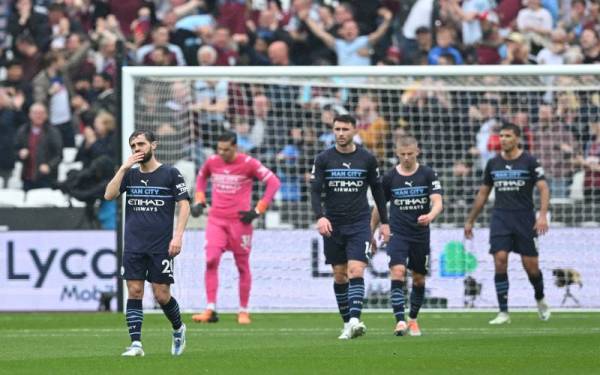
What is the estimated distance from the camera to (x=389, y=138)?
2088cm

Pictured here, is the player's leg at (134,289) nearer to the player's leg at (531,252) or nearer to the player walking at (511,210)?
the player walking at (511,210)

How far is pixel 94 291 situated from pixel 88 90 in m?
5.23

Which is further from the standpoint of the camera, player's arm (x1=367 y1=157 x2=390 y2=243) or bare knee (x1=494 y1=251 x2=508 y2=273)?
bare knee (x1=494 y1=251 x2=508 y2=273)

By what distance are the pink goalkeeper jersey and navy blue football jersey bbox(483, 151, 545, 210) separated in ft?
9.12

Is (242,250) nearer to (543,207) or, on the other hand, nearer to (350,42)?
(543,207)

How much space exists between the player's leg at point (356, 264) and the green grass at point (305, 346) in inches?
9.9

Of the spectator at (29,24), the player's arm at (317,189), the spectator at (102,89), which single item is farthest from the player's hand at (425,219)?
the spectator at (29,24)

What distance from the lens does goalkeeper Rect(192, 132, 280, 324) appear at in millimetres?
17719

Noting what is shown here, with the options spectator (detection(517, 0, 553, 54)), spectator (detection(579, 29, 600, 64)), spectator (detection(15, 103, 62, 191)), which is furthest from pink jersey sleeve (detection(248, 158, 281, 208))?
spectator (detection(579, 29, 600, 64))

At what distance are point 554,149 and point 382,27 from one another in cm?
465

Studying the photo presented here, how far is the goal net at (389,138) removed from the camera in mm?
19344

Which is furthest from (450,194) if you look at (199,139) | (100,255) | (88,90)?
(88,90)

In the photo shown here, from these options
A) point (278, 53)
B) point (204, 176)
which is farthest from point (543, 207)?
point (278, 53)

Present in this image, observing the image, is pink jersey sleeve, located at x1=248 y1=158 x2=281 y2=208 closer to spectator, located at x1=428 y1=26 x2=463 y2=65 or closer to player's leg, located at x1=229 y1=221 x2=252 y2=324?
player's leg, located at x1=229 y1=221 x2=252 y2=324
